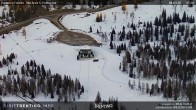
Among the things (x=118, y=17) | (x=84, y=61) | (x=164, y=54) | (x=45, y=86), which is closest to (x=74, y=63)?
(x=84, y=61)

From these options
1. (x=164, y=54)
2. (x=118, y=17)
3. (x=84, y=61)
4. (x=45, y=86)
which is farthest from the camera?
(x=118, y=17)

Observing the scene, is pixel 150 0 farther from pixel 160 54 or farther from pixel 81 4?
pixel 160 54

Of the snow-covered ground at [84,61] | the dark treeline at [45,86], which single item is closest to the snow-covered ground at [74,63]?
the snow-covered ground at [84,61]

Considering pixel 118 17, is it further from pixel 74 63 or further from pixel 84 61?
pixel 74 63

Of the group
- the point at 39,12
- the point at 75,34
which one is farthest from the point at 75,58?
the point at 39,12

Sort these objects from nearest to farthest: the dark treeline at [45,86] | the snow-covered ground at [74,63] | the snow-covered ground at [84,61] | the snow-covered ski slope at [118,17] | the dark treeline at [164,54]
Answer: the dark treeline at [45,86] → the dark treeline at [164,54] → the snow-covered ground at [74,63] → the snow-covered ground at [84,61] → the snow-covered ski slope at [118,17]

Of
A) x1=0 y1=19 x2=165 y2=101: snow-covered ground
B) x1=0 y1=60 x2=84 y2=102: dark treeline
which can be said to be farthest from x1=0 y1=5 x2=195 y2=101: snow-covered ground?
x1=0 y1=60 x2=84 y2=102: dark treeline

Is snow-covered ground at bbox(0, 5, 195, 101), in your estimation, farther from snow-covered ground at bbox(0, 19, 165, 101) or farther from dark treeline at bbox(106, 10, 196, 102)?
dark treeline at bbox(106, 10, 196, 102)

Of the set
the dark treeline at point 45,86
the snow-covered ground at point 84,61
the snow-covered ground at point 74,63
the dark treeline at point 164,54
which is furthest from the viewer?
the snow-covered ground at point 84,61

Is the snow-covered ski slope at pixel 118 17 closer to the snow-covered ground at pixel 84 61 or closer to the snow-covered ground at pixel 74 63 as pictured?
the snow-covered ground at pixel 84 61

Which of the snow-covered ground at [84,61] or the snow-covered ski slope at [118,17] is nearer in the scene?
the snow-covered ground at [84,61]

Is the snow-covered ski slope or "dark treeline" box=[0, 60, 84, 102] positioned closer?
"dark treeline" box=[0, 60, 84, 102]
